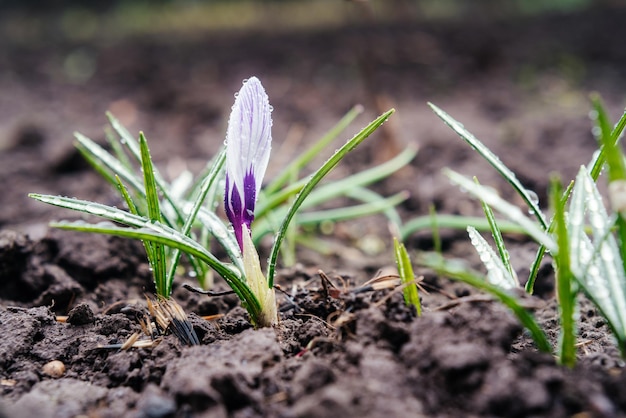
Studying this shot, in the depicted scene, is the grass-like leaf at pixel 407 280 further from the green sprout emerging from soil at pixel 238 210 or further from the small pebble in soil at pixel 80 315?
the small pebble in soil at pixel 80 315

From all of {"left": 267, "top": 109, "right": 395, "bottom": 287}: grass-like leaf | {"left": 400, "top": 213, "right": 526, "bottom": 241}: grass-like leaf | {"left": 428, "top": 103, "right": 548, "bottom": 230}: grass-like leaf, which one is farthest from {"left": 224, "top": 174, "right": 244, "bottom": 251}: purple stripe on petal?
{"left": 400, "top": 213, "right": 526, "bottom": 241}: grass-like leaf

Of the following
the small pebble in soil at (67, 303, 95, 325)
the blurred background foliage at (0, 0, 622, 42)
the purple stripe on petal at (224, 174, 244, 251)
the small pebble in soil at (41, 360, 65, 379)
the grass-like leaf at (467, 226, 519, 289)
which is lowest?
the small pebble in soil at (41, 360, 65, 379)

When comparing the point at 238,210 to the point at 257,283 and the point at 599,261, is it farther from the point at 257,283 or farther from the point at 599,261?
the point at 599,261

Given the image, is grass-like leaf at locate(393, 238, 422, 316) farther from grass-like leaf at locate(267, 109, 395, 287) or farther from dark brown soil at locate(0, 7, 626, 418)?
grass-like leaf at locate(267, 109, 395, 287)

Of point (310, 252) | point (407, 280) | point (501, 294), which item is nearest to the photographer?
point (501, 294)

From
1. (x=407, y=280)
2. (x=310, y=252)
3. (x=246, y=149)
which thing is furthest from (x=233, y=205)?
(x=310, y=252)

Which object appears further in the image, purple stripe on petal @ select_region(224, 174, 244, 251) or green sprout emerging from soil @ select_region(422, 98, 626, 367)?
purple stripe on petal @ select_region(224, 174, 244, 251)

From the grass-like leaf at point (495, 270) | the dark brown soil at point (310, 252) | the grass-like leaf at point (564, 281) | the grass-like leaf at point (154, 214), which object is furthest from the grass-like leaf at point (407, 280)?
the grass-like leaf at point (154, 214)

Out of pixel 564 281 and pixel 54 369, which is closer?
pixel 564 281
